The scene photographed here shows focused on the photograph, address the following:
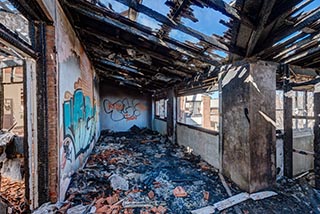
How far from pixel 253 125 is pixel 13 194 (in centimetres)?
399

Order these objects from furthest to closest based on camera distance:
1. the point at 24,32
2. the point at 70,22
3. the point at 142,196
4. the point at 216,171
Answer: the point at 216,171 → the point at 70,22 → the point at 142,196 → the point at 24,32

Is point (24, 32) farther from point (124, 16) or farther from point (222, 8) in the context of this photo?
point (222, 8)

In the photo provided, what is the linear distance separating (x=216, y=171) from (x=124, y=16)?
3.42 m

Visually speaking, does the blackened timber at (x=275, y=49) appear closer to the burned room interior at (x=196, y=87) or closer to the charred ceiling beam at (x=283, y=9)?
the burned room interior at (x=196, y=87)

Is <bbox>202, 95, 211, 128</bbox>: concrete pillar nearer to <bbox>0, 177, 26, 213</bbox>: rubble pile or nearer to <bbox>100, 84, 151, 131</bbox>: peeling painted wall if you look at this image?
<bbox>100, 84, 151, 131</bbox>: peeling painted wall

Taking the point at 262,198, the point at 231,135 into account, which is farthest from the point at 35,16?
the point at 262,198

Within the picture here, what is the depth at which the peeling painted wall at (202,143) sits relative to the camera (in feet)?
12.9

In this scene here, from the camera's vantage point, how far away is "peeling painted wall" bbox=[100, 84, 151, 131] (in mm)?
9711

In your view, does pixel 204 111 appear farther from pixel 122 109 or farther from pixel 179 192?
pixel 179 192

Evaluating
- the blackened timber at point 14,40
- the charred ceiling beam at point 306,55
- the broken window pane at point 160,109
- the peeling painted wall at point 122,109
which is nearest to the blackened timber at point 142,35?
the blackened timber at point 14,40

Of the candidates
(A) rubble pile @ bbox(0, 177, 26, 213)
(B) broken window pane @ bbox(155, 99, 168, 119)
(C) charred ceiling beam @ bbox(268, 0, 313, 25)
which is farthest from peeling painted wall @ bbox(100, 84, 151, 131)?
(C) charred ceiling beam @ bbox(268, 0, 313, 25)

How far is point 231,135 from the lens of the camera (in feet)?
10.7

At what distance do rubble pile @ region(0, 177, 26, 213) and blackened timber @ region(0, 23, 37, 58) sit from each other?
6.51 ft

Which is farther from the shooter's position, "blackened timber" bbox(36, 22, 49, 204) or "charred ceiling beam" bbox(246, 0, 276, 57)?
"blackened timber" bbox(36, 22, 49, 204)
